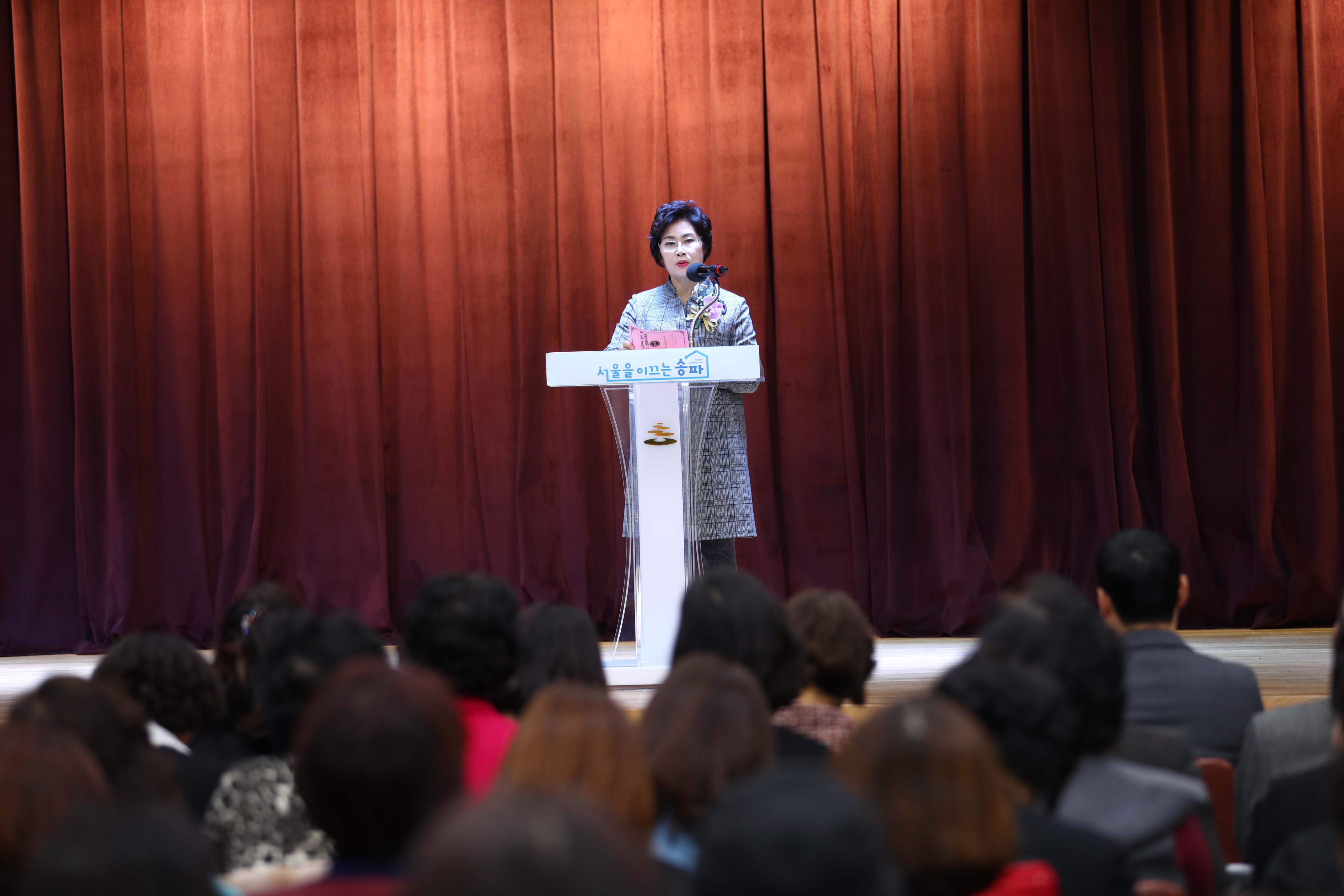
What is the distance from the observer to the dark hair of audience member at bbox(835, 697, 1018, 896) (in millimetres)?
1087

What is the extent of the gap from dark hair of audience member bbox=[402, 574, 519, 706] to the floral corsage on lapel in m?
1.94

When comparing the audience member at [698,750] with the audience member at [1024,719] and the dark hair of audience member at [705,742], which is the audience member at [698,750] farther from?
the audience member at [1024,719]

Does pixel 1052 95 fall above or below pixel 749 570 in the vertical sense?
above

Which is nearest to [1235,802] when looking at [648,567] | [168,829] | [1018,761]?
[1018,761]

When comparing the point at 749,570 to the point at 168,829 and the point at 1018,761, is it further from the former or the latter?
the point at 168,829

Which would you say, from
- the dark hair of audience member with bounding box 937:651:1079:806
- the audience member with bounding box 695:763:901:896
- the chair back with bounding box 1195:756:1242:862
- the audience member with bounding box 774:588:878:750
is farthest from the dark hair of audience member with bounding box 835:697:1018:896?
the chair back with bounding box 1195:756:1242:862

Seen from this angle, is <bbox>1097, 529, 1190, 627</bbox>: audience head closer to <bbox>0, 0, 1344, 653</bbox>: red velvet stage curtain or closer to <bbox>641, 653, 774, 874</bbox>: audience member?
<bbox>641, 653, 774, 874</bbox>: audience member

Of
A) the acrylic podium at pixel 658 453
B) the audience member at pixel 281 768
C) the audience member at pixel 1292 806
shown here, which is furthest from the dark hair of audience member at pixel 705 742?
the acrylic podium at pixel 658 453

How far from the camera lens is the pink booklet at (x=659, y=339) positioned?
11.8 feet

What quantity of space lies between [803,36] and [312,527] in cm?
299

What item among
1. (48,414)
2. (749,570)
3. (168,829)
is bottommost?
(749,570)

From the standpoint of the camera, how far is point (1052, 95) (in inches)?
211

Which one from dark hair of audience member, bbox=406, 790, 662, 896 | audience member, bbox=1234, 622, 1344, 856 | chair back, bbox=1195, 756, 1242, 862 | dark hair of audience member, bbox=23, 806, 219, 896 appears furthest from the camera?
chair back, bbox=1195, 756, 1242, 862

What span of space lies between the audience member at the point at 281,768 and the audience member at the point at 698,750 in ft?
1.45
